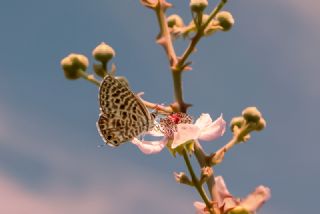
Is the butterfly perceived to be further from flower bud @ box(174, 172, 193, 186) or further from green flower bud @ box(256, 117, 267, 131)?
green flower bud @ box(256, 117, 267, 131)

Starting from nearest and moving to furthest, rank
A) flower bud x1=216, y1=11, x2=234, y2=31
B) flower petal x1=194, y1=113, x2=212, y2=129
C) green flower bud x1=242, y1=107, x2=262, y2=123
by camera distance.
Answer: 1. flower petal x1=194, y1=113, x2=212, y2=129
2. green flower bud x1=242, y1=107, x2=262, y2=123
3. flower bud x1=216, y1=11, x2=234, y2=31

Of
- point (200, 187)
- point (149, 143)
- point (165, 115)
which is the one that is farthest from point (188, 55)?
point (200, 187)

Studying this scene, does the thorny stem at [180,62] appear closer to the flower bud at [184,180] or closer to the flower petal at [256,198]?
the flower bud at [184,180]

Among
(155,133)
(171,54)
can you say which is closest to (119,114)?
(155,133)

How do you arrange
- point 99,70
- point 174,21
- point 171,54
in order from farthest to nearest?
1. point 174,21
2. point 99,70
3. point 171,54

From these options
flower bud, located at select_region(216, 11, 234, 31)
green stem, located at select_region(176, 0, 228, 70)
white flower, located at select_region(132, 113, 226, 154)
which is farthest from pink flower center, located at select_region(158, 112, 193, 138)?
flower bud, located at select_region(216, 11, 234, 31)

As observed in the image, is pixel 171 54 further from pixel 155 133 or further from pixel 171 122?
pixel 155 133
